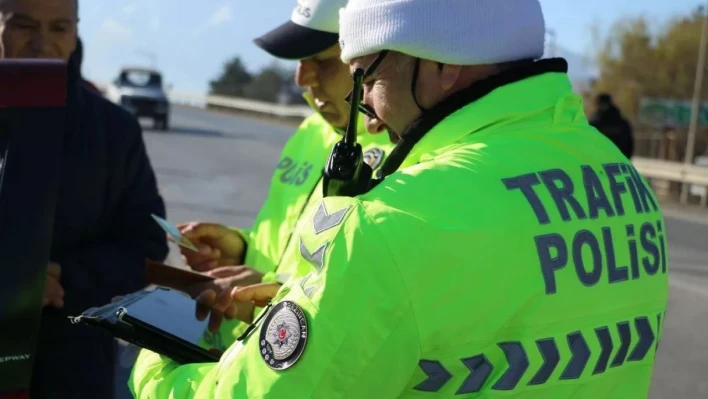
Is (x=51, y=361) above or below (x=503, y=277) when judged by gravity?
below

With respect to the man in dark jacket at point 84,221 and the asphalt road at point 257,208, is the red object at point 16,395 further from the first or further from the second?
the asphalt road at point 257,208

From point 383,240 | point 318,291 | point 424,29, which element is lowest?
point 318,291

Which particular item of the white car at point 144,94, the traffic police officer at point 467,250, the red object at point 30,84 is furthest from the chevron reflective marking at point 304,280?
the white car at point 144,94

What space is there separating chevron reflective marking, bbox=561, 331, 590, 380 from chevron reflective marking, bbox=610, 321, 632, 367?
0.31 feet

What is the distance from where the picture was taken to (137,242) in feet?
9.55

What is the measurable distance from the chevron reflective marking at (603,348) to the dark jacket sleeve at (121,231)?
1.62m

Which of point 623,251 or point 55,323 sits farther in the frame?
point 55,323

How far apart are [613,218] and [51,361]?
172cm

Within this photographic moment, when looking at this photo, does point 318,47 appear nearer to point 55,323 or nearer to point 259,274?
point 259,274

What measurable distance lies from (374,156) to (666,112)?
35.0m

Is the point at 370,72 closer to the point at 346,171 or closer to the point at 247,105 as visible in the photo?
the point at 346,171

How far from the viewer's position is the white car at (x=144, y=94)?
28.7 metres

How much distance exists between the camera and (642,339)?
1735 mm

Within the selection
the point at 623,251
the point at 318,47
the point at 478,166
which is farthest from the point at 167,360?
the point at 318,47
